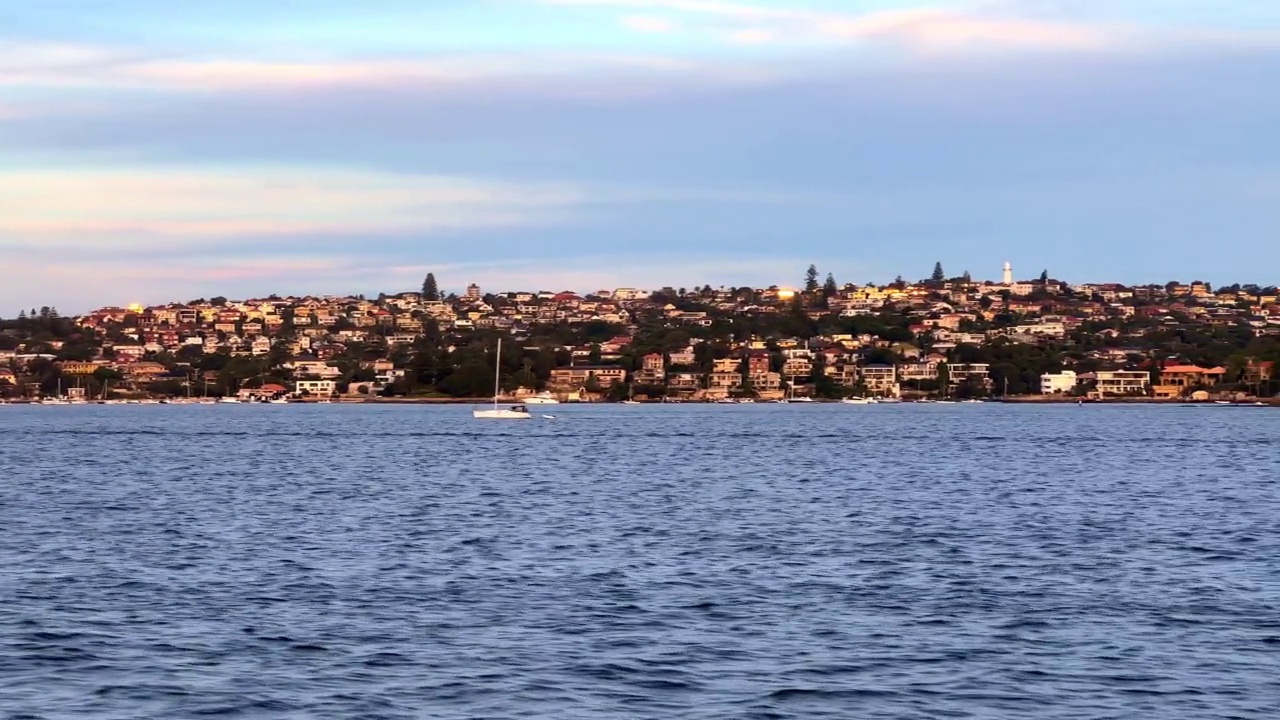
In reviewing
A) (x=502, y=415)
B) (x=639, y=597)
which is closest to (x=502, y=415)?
(x=502, y=415)

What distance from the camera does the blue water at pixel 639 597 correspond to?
17.6 metres

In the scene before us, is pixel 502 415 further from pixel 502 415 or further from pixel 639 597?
pixel 639 597

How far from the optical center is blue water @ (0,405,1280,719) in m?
17.6

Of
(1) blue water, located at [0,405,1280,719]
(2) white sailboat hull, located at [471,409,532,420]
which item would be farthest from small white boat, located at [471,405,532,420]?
(1) blue water, located at [0,405,1280,719]

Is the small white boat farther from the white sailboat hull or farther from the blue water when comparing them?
the blue water

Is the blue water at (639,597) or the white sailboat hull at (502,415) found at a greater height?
the white sailboat hull at (502,415)

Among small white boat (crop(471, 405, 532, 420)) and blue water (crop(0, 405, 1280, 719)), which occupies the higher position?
small white boat (crop(471, 405, 532, 420))

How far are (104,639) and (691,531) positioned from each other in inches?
608

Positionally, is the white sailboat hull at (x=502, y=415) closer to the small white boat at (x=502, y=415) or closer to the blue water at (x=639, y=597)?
the small white boat at (x=502, y=415)

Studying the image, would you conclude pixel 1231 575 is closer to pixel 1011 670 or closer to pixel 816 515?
pixel 1011 670

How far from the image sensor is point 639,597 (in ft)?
78.9

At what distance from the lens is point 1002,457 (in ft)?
232

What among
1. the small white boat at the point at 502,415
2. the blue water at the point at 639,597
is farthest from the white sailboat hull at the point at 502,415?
the blue water at the point at 639,597

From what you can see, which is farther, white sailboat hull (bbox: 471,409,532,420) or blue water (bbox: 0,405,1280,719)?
white sailboat hull (bbox: 471,409,532,420)
